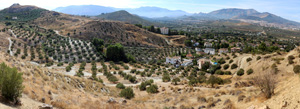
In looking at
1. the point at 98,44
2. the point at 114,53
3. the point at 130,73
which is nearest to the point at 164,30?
the point at 98,44

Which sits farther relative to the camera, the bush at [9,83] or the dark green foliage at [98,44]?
the dark green foliage at [98,44]

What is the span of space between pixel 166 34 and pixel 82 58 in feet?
251

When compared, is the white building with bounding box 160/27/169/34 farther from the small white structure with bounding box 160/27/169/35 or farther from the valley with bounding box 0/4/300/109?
the valley with bounding box 0/4/300/109

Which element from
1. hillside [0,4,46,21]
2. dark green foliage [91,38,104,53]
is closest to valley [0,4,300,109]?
dark green foliage [91,38,104,53]

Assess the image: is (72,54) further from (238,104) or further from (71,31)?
(238,104)

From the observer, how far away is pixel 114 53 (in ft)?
182

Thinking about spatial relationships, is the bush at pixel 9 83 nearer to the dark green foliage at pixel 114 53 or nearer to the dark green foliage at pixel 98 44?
the dark green foliage at pixel 114 53

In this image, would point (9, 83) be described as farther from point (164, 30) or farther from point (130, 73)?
point (164, 30)

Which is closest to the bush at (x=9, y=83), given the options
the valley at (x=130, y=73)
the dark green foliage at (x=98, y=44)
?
the valley at (x=130, y=73)

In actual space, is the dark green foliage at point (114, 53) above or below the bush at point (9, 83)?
below

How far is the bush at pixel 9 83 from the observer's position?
732 cm

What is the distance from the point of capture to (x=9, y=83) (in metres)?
7.39

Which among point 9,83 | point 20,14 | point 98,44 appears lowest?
point 98,44

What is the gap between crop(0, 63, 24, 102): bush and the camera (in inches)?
288
